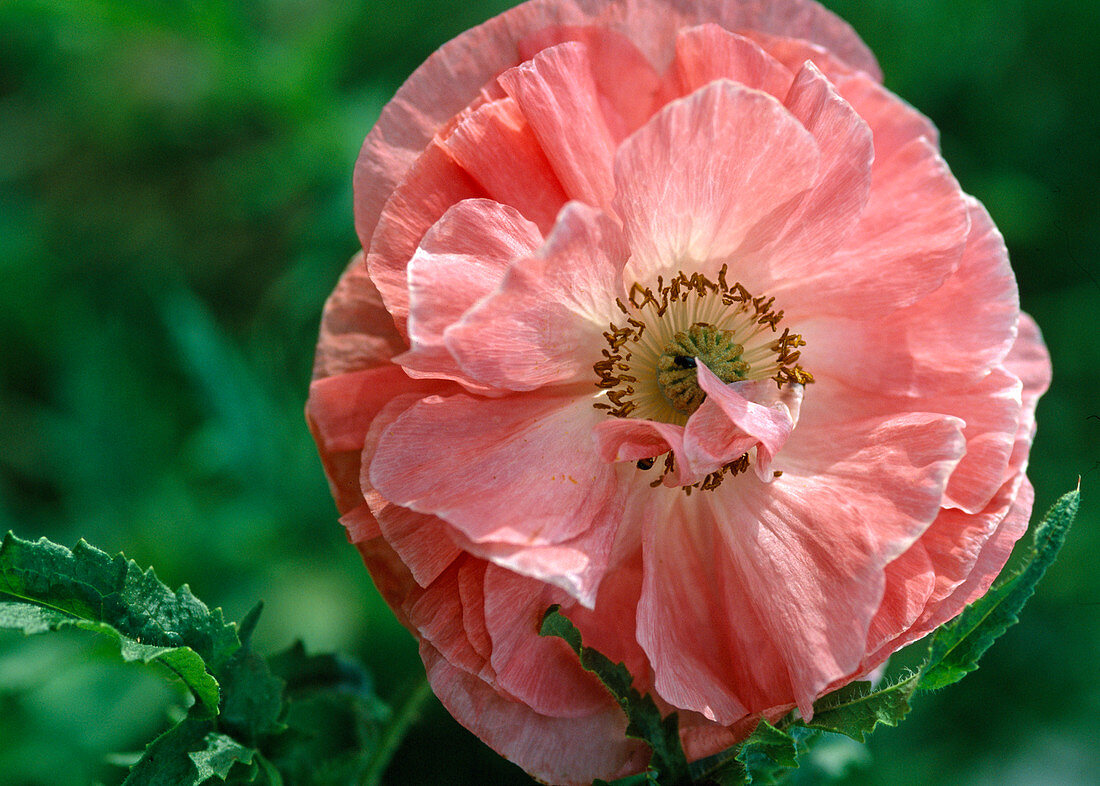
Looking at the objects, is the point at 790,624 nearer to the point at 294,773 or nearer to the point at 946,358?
the point at 946,358

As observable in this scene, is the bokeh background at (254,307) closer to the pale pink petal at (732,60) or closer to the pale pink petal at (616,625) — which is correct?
the pale pink petal at (616,625)

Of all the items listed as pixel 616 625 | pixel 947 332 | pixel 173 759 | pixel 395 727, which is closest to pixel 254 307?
pixel 395 727

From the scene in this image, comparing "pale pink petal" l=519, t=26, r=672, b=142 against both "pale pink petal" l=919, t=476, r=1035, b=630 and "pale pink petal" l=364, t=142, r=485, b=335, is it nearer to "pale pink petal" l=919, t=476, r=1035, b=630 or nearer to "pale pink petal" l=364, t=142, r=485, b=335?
"pale pink petal" l=364, t=142, r=485, b=335

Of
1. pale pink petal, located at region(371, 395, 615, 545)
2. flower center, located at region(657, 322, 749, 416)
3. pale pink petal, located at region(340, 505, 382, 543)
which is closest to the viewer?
pale pink petal, located at region(371, 395, 615, 545)

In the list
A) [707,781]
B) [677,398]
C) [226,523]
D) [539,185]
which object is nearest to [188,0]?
[226,523]

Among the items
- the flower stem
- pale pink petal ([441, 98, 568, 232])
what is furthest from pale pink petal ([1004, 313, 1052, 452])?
the flower stem

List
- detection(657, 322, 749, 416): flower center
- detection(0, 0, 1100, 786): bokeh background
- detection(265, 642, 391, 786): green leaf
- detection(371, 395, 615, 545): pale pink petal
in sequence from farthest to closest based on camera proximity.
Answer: detection(0, 0, 1100, 786): bokeh background → detection(265, 642, 391, 786): green leaf → detection(657, 322, 749, 416): flower center → detection(371, 395, 615, 545): pale pink petal
